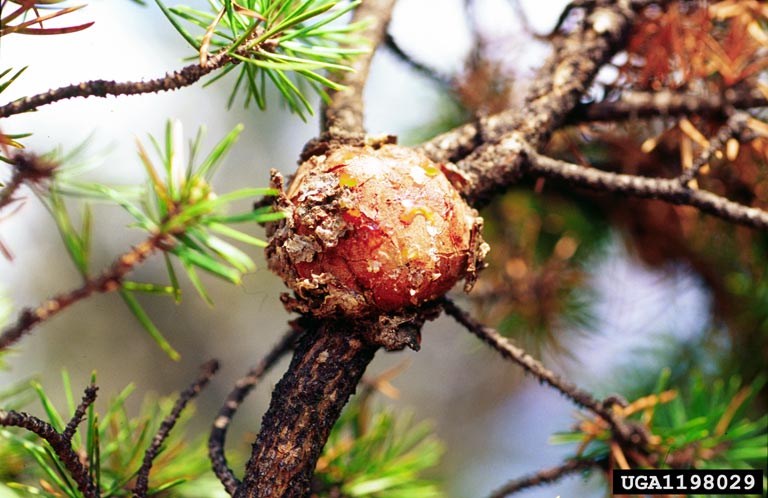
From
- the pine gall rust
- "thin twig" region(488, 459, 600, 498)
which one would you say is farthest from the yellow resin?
"thin twig" region(488, 459, 600, 498)

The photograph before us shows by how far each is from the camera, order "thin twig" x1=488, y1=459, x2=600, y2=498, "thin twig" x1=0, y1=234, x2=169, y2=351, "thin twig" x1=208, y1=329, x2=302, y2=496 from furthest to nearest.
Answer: "thin twig" x1=488, y1=459, x2=600, y2=498
"thin twig" x1=208, y1=329, x2=302, y2=496
"thin twig" x1=0, y1=234, x2=169, y2=351

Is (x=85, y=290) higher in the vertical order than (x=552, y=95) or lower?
lower

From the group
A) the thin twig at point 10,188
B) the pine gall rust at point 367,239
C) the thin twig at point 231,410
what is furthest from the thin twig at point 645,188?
the thin twig at point 10,188

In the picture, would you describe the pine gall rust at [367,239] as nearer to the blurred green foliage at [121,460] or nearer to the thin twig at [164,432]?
the thin twig at [164,432]

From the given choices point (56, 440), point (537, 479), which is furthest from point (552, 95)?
point (56, 440)

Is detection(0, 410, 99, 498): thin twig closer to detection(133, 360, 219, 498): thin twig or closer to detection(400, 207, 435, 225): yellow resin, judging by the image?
detection(133, 360, 219, 498): thin twig

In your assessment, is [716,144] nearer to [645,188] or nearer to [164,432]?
[645,188]
